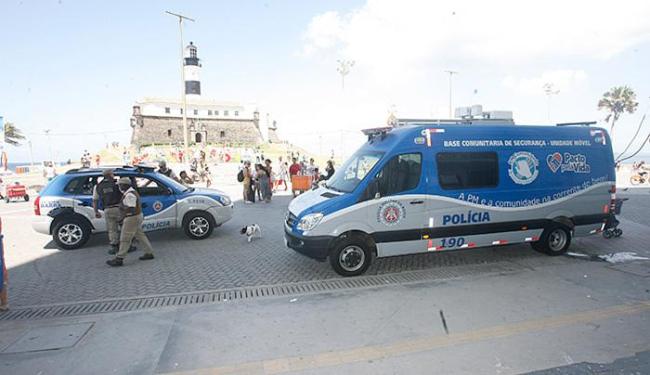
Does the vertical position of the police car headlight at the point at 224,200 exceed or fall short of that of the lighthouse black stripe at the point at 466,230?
it exceeds it

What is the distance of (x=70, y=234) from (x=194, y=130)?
7223 centimetres

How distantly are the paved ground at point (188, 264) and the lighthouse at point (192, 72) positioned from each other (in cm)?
7864

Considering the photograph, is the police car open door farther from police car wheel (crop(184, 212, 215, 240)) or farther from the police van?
the police van

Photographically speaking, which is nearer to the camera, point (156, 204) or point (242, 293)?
point (242, 293)

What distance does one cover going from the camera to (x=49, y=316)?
17.0 feet

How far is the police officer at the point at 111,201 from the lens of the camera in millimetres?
7699

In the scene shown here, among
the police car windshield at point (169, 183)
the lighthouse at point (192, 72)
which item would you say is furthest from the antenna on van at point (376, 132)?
the lighthouse at point (192, 72)

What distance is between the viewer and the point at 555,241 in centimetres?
758

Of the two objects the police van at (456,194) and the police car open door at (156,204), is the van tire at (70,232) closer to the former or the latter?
the police car open door at (156,204)

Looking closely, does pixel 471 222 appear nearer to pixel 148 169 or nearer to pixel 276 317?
pixel 276 317

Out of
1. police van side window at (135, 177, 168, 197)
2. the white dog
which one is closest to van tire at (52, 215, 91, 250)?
police van side window at (135, 177, 168, 197)

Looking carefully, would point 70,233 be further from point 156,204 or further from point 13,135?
point 13,135

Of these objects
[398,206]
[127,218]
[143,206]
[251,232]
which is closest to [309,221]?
[398,206]

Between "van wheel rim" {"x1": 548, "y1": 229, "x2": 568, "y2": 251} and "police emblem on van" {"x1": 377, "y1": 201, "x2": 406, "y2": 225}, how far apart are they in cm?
338
